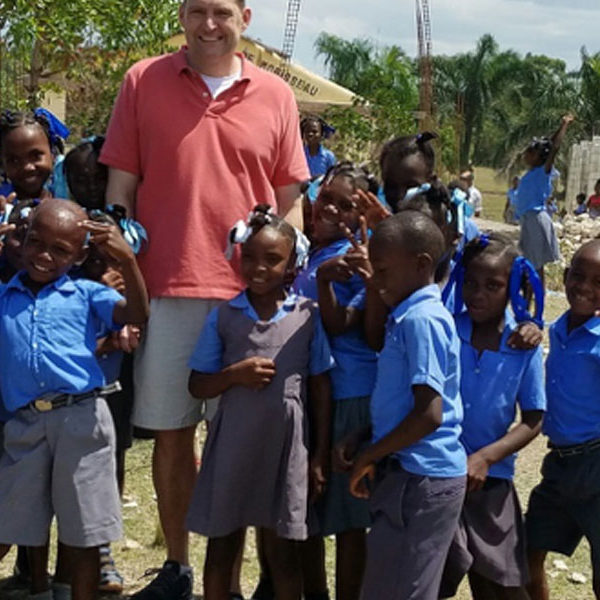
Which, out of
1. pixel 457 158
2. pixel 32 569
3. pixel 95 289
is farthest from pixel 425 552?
pixel 457 158

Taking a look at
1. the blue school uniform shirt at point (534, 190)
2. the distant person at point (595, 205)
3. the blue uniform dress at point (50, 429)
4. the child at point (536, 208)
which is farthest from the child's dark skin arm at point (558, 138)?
the distant person at point (595, 205)

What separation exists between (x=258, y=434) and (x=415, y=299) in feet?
2.57

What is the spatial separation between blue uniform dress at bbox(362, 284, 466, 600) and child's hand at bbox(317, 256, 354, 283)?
362 millimetres

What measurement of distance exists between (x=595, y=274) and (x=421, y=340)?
85cm

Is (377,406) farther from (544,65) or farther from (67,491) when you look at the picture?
(544,65)

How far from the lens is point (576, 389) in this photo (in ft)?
12.0

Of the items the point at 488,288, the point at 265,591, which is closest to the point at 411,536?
the point at 488,288

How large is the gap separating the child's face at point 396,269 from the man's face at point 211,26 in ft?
3.68

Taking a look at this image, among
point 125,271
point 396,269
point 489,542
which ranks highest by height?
point 396,269

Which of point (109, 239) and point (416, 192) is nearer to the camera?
point (109, 239)

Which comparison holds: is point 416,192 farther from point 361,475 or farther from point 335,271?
point 361,475

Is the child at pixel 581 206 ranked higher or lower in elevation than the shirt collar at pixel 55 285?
lower

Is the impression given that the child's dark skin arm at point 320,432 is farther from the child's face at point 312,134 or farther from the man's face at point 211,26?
the child's face at point 312,134

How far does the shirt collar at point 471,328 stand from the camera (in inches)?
139
